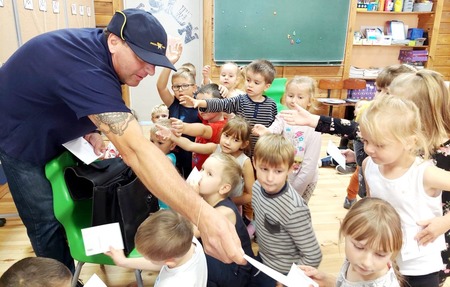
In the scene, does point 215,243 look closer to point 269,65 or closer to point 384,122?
point 384,122

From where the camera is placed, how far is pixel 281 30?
5.48m

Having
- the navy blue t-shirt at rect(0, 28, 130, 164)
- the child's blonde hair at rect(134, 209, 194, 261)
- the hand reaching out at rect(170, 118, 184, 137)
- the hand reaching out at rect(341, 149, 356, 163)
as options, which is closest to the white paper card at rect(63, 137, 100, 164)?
the navy blue t-shirt at rect(0, 28, 130, 164)

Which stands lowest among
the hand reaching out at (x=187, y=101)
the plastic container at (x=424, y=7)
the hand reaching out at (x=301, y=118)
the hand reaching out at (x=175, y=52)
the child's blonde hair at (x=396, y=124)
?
the hand reaching out at (x=187, y=101)

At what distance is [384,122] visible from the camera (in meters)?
1.33

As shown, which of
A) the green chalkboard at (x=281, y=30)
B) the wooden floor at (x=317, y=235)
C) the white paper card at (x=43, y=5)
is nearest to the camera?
the wooden floor at (x=317, y=235)

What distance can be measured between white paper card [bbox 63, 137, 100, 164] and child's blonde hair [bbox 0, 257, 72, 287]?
1.70ft

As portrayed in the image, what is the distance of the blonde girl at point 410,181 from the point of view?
1313 millimetres

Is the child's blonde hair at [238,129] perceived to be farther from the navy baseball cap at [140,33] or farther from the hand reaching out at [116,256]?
the hand reaching out at [116,256]

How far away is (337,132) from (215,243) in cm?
104

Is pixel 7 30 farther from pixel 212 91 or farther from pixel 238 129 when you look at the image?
pixel 238 129

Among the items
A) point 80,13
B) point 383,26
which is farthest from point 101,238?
point 383,26

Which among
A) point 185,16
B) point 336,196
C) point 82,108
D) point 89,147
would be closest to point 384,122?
point 82,108

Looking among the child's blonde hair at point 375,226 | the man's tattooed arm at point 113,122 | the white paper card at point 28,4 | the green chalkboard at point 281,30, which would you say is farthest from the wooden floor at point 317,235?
the green chalkboard at point 281,30

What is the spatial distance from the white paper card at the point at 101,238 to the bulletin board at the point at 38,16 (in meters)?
1.96
